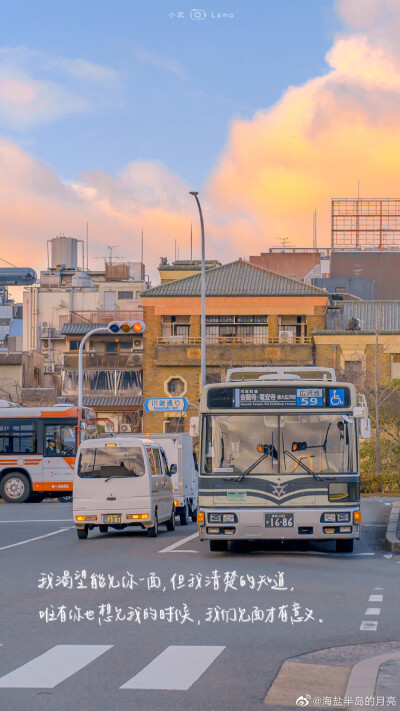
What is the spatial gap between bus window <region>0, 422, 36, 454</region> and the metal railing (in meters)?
39.4

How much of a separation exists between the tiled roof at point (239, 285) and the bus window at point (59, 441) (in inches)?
1600

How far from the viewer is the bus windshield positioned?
1894cm

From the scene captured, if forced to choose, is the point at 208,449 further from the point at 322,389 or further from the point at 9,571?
the point at 9,571

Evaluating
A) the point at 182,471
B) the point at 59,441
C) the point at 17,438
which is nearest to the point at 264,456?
the point at 182,471

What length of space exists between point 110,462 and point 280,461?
541 cm

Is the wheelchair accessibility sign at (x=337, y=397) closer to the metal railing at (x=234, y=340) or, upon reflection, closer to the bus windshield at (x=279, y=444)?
the bus windshield at (x=279, y=444)

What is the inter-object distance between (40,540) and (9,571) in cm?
648

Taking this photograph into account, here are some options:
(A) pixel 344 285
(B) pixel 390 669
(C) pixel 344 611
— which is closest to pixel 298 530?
(C) pixel 344 611

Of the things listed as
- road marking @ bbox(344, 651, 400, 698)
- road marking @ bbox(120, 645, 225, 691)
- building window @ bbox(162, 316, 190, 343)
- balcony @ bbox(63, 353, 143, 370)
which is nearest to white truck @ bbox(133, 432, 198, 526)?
road marking @ bbox(120, 645, 225, 691)

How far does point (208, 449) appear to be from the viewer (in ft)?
62.5

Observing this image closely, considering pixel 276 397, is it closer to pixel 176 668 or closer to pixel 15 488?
pixel 176 668

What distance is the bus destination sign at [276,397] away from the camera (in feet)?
63.1

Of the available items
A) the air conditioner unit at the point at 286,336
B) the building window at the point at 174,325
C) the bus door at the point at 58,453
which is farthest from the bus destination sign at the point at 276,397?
the building window at the point at 174,325

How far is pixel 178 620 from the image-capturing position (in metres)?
11.6
